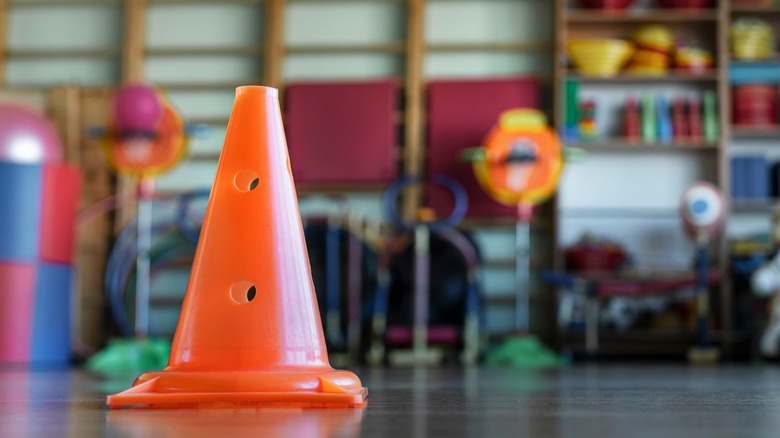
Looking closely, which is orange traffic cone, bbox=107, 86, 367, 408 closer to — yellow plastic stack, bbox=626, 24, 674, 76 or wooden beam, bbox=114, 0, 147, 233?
yellow plastic stack, bbox=626, 24, 674, 76

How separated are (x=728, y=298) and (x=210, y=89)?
337 cm

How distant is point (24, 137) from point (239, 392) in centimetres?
401

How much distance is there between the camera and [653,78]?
6.22 meters

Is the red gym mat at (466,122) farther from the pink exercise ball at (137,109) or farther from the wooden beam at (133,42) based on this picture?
the wooden beam at (133,42)

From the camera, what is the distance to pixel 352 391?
180cm

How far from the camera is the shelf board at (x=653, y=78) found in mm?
Result: 6145

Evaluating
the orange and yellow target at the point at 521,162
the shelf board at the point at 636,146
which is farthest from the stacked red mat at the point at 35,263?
the shelf board at the point at 636,146

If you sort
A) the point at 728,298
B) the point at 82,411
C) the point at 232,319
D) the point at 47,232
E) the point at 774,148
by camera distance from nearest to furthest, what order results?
the point at 82,411, the point at 232,319, the point at 47,232, the point at 728,298, the point at 774,148

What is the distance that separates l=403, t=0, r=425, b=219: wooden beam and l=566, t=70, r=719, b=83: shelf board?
2.94 ft

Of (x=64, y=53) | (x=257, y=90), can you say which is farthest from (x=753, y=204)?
(x=257, y=90)

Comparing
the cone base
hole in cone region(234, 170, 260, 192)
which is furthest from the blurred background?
the cone base

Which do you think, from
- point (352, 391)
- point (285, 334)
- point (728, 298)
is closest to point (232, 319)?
point (285, 334)

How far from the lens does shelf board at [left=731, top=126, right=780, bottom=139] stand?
241 inches

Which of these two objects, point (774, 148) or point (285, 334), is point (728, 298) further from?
point (285, 334)
